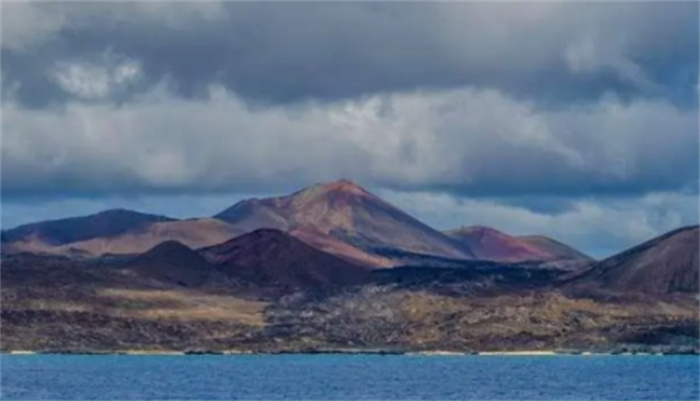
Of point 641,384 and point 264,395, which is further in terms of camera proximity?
point 641,384

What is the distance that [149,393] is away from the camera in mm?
148000

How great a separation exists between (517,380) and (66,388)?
57702 millimetres

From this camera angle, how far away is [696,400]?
5335 inches

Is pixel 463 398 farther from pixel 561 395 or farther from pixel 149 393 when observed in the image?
pixel 149 393

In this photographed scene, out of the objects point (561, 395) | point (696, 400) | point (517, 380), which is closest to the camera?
point (696, 400)

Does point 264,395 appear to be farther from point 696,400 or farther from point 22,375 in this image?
point 22,375

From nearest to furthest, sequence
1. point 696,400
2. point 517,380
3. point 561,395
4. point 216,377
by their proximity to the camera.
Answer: point 696,400, point 561,395, point 517,380, point 216,377

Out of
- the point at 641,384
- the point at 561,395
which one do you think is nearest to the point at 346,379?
the point at 641,384

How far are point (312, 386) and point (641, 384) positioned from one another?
39.8m

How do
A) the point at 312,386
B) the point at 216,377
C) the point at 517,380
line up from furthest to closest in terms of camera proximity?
the point at 216,377
the point at 517,380
the point at 312,386

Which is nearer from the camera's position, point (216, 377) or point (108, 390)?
point (108, 390)

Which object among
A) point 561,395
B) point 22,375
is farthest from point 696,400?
point 22,375

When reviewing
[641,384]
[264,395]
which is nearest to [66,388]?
[264,395]

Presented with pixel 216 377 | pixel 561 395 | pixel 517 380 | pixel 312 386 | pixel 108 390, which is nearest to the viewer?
pixel 561 395
